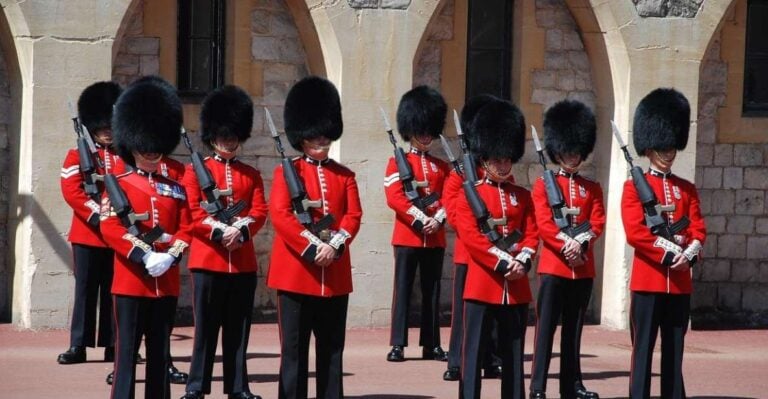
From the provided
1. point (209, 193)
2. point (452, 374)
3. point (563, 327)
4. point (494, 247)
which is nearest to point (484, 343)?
point (494, 247)

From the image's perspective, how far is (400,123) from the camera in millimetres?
9047

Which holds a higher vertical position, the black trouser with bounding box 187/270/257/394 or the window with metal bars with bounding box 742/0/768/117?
the window with metal bars with bounding box 742/0/768/117

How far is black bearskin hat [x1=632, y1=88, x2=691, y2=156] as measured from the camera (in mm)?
7285

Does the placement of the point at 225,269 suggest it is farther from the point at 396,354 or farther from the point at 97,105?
the point at 396,354

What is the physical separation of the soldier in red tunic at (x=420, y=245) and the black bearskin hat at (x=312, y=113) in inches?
65.3

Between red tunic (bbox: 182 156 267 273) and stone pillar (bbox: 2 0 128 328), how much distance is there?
2.19 meters

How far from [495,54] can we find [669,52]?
126 centimetres

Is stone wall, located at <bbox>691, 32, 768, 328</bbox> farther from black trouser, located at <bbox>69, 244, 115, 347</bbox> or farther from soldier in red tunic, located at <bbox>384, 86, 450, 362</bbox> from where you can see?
black trouser, located at <bbox>69, 244, 115, 347</bbox>

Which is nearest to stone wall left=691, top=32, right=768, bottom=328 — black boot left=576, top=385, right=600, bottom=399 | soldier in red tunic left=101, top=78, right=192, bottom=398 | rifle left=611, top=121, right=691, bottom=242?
black boot left=576, top=385, right=600, bottom=399

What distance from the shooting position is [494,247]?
21.8ft

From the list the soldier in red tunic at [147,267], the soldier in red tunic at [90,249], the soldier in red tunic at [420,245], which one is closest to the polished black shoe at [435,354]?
the soldier in red tunic at [420,245]

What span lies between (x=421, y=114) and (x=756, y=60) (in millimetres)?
3329

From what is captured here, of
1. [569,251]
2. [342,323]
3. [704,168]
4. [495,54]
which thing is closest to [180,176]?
[342,323]

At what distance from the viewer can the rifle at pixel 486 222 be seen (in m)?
6.64
